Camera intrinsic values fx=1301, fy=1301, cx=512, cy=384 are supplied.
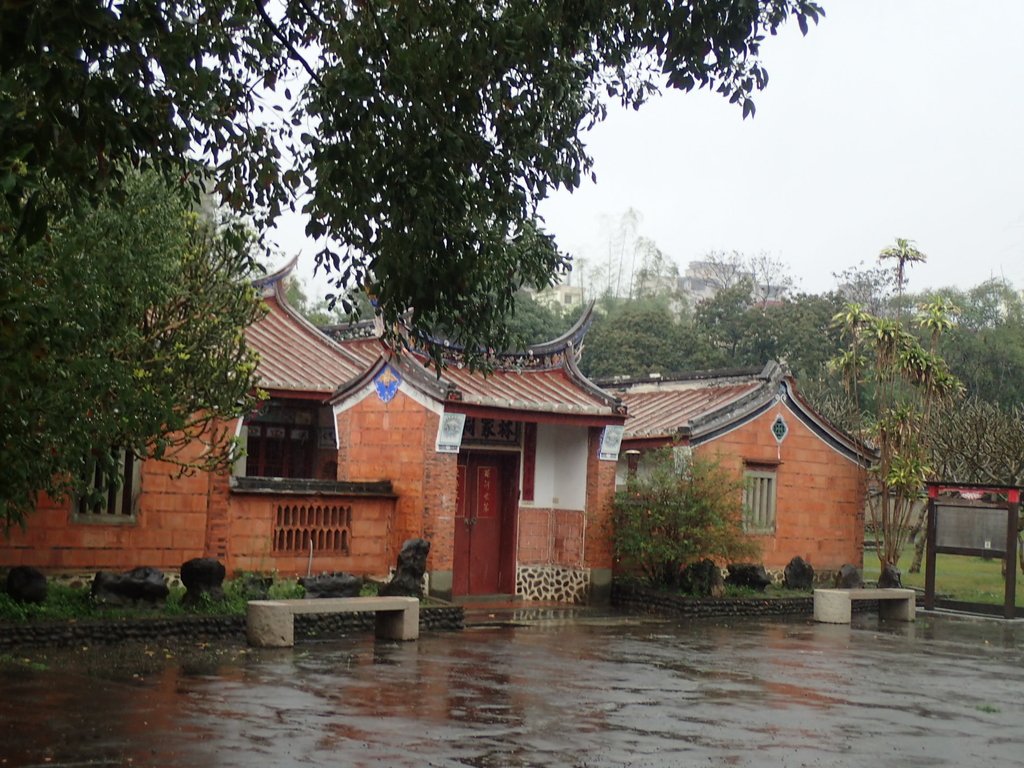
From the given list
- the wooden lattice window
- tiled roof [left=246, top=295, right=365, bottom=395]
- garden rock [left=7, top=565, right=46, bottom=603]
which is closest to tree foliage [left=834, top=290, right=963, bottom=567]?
tiled roof [left=246, top=295, right=365, bottom=395]

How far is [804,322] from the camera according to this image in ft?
143

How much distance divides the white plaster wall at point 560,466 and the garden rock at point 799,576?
4.24m

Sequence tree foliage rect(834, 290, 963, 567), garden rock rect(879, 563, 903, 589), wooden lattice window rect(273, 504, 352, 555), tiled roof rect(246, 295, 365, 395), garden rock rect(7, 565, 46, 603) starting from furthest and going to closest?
tree foliage rect(834, 290, 963, 567) < garden rock rect(879, 563, 903, 589) < tiled roof rect(246, 295, 365, 395) < wooden lattice window rect(273, 504, 352, 555) < garden rock rect(7, 565, 46, 603)

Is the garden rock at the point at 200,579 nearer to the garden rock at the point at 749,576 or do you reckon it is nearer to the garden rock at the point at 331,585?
the garden rock at the point at 331,585

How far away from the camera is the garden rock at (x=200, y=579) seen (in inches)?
568

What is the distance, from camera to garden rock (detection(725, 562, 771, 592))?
68.1ft

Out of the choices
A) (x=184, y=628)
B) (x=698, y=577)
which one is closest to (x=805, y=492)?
(x=698, y=577)

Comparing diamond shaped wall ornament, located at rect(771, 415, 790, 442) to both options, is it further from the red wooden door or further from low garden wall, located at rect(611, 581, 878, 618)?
the red wooden door

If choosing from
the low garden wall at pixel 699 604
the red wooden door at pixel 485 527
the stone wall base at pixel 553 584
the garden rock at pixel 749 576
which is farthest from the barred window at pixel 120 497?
the garden rock at pixel 749 576

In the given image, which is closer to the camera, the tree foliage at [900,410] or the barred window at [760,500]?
the barred window at [760,500]

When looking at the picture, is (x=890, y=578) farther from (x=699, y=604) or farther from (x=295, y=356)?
(x=295, y=356)

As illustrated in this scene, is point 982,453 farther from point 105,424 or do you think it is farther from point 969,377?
point 105,424

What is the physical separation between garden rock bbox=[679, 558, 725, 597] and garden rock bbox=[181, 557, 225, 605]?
311 inches

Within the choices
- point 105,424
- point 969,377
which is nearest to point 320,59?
point 105,424
